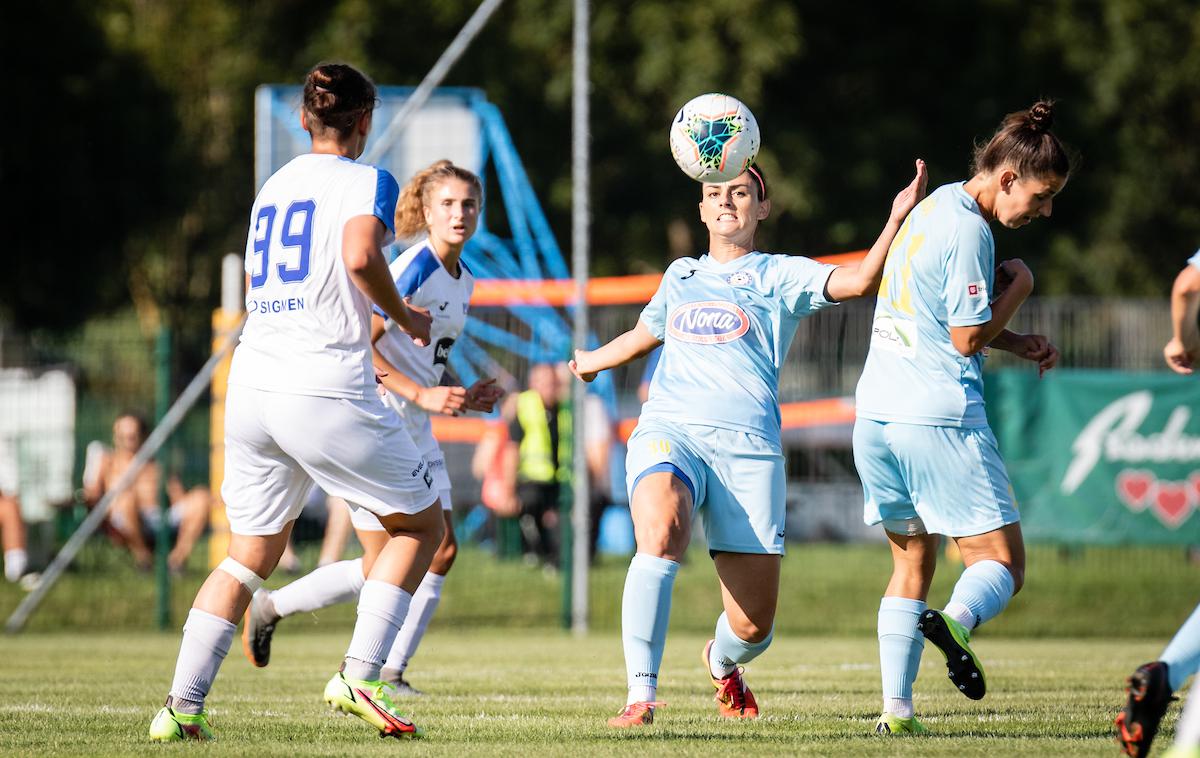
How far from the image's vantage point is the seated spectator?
50.1 feet

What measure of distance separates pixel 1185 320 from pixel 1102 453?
9075 millimetres

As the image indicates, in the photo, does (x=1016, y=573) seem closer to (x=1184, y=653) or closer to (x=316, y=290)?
(x=1184, y=653)

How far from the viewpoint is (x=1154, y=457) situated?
13.7 metres

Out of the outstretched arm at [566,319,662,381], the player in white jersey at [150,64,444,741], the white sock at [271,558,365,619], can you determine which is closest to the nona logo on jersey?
the outstretched arm at [566,319,662,381]

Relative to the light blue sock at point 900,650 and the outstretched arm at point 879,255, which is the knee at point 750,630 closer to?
the light blue sock at point 900,650

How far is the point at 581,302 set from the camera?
12.8 metres

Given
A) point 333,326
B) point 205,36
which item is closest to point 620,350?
point 333,326

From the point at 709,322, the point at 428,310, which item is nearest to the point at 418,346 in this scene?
the point at 428,310

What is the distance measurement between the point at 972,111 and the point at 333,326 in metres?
30.0

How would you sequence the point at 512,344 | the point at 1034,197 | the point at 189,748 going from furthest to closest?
1. the point at 512,344
2. the point at 1034,197
3. the point at 189,748

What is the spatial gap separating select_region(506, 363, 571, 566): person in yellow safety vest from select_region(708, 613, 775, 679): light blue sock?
6920mm

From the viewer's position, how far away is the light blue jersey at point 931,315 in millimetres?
5910

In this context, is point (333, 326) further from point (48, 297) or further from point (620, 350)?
point (48, 297)

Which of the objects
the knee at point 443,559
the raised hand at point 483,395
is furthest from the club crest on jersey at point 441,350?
the raised hand at point 483,395
